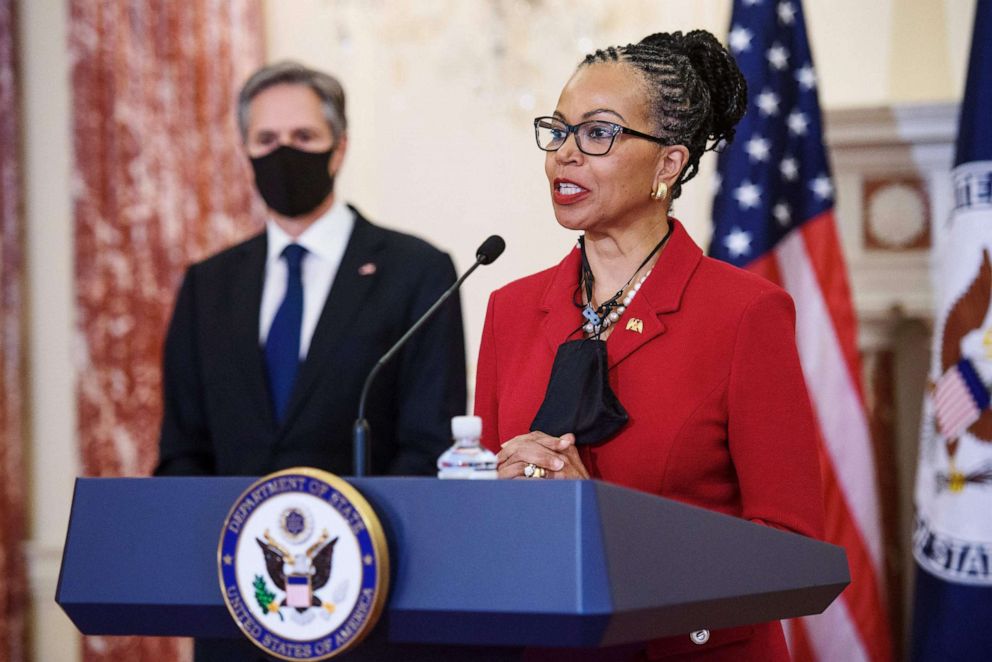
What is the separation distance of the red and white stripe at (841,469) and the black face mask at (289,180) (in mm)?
1530

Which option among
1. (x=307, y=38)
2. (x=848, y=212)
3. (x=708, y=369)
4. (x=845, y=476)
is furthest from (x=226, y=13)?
(x=708, y=369)

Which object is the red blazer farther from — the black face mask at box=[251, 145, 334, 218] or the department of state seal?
the black face mask at box=[251, 145, 334, 218]

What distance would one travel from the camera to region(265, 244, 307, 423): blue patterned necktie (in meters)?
2.92

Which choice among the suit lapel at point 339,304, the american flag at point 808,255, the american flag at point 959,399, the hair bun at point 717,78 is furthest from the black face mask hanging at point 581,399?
the american flag at point 808,255

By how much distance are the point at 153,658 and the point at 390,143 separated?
2.24 metres

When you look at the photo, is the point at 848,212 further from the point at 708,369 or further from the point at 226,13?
the point at 708,369

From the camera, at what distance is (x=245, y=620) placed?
132 cm

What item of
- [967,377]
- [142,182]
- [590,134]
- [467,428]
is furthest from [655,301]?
[142,182]

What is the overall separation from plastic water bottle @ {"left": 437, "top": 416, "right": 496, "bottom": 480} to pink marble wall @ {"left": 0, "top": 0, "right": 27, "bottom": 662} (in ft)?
13.2

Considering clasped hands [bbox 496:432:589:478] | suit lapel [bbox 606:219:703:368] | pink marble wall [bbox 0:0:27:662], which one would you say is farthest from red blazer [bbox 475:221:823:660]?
pink marble wall [bbox 0:0:27:662]

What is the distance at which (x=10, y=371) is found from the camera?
17.0 feet

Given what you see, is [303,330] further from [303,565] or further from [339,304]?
[303,565]

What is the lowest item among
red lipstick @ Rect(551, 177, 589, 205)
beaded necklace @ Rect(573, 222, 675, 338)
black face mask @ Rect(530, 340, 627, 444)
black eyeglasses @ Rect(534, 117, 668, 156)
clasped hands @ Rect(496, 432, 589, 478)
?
clasped hands @ Rect(496, 432, 589, 478)

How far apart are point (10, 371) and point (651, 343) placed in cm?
401
